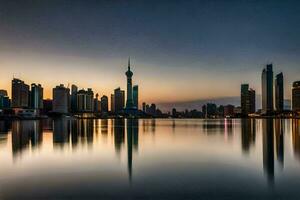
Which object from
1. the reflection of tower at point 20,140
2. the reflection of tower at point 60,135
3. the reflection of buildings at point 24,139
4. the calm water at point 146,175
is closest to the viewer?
the calm water at point 146,175

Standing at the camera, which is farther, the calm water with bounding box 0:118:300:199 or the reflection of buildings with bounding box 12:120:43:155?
the reflection of buildings with bounding box 12:120:43:155

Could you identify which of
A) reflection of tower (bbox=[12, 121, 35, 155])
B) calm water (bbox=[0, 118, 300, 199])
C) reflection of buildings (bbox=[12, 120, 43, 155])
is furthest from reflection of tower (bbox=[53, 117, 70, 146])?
calm water (bbox=[0, 118, 300, 199])

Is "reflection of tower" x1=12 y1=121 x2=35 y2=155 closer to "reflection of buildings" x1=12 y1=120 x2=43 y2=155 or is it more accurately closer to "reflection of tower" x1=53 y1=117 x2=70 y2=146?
"reflection of buildings" x1=12 y1=120 x2=43 y2=155

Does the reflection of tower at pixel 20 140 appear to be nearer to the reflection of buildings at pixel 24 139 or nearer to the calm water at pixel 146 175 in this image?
the reflection of buildings at pixel 24 139

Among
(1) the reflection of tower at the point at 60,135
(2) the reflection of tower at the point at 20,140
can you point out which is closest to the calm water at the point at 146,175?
(2) the reflection of tower at the point at 20,140

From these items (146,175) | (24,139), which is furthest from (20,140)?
(146,175)

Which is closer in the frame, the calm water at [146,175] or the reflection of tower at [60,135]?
the calm water at [146,175]

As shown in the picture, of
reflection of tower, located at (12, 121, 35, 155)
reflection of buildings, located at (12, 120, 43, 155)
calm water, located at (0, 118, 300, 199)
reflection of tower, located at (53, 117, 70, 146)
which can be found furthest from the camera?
Result: reflection of tower, located at (53, 117, 70, 146)

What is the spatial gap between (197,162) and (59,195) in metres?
13.8

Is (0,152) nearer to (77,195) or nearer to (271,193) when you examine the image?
(77,195)

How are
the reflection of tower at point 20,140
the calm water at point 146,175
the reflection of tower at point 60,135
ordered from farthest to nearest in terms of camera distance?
the reflection of tower at point 60,135
the reflection of tower at point 20,140
the calm water at point 146,175

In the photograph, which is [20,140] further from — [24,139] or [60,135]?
[60,135]

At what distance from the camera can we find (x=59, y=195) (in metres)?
15.5

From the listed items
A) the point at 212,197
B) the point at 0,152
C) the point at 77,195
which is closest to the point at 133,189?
the point at 77,195
